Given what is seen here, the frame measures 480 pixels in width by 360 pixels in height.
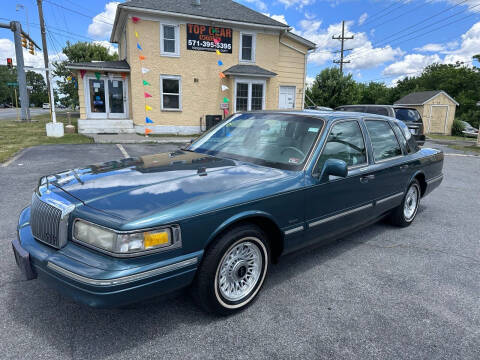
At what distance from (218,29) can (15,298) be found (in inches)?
646

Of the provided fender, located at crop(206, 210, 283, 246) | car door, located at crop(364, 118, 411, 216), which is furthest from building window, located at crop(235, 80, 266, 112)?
fender, located at crop(206, 210, 283, 246)

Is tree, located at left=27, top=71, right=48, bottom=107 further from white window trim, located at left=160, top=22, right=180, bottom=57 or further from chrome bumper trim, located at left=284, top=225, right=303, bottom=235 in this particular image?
chrome bumper trim, located at left=284, top=225, right=303, bottom=235

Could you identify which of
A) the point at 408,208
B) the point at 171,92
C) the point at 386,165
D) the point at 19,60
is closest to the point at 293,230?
the point at 386,165

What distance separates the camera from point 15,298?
2713 mm

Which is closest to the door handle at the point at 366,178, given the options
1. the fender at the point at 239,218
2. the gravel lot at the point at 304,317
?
the gravel lot at the point at 304,317

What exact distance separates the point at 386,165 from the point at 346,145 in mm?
781

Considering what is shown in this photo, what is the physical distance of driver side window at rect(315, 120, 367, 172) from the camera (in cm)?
329

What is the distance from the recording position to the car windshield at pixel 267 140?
127 inches

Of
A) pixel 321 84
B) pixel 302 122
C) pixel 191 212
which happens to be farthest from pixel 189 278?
pixel 321 84

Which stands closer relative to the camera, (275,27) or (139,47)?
(139,47)

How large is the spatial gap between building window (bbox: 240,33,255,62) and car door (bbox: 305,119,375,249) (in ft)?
49.6

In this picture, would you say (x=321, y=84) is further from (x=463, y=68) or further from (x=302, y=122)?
(x=463, y=68)

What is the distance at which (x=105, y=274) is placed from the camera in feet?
6.43

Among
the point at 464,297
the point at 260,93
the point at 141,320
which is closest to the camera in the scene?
the point at 141,320
